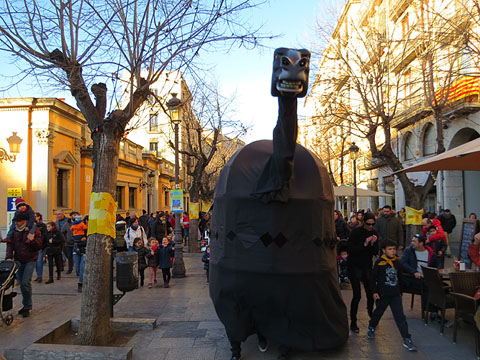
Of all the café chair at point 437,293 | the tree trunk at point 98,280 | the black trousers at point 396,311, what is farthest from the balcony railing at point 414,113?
the tree trunk at point 98,280

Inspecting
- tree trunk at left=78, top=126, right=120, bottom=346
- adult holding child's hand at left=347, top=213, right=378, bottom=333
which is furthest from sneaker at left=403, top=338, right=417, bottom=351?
tree trunk at left=78, top=126, right=120, bottom=346

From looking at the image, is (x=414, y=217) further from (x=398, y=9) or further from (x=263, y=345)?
(x=398, y=9)

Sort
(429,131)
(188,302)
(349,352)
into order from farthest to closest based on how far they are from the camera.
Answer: (429,131) < (188,302) < (349,352)

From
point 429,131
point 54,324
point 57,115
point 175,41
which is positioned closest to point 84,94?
point 175,41

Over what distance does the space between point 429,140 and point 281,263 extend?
20.8 metres

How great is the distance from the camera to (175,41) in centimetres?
677

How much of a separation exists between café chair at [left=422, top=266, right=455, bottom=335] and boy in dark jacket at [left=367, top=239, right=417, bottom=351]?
76cm

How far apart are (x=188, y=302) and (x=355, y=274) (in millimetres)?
3782

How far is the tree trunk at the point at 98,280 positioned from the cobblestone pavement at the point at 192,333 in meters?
0.58

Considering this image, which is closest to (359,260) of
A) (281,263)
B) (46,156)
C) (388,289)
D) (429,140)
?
(388,289)

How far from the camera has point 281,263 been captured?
4.45 metres

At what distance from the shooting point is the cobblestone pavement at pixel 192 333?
5.26 meters

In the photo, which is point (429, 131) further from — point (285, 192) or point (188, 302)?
point (285, 192)

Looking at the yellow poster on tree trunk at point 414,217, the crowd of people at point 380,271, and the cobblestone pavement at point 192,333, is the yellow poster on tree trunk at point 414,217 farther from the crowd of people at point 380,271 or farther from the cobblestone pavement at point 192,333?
the crowd of people at point 380,271
